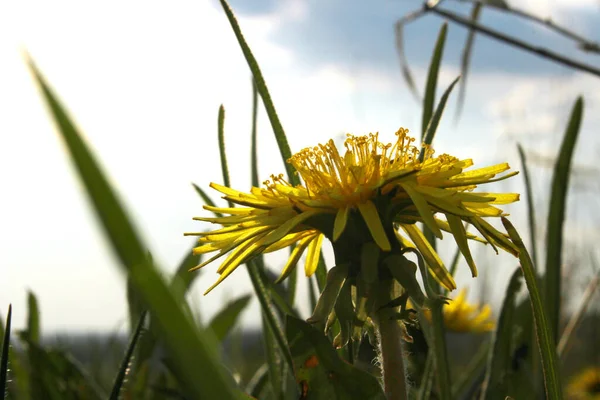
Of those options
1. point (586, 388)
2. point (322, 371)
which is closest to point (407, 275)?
point (322, 371)

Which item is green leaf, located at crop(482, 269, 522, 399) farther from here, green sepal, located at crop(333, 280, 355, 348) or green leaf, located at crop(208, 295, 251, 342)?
green leaf, located at crop(208, 295, 251, 342)

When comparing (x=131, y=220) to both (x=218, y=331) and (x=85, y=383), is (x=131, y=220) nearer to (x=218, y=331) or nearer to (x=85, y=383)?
(x=85, y=383)

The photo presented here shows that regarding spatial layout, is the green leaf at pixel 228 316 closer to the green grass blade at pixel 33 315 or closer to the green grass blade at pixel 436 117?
the green grass blade at pixel 33 315

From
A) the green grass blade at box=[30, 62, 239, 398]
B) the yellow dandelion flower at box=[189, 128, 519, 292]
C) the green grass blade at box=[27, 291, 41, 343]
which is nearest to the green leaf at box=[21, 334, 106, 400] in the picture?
the green grass blade at box=[27, 291, 41, 343]

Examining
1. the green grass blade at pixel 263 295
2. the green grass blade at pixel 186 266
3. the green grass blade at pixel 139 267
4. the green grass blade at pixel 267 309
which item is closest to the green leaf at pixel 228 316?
the green grass blade at pixel 186 266

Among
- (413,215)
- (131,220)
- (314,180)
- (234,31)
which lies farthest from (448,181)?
(131,220)

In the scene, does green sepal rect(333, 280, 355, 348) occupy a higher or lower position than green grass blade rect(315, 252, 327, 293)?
lower
